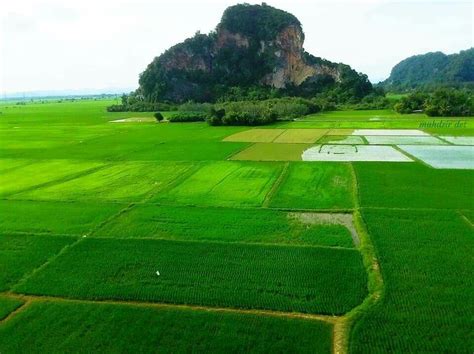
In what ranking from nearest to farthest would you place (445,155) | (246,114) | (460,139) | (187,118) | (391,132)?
(445,155)
(460,139)
(391,132)
(246,114)
(187,118)

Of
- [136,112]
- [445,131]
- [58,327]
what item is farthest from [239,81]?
[58,327]

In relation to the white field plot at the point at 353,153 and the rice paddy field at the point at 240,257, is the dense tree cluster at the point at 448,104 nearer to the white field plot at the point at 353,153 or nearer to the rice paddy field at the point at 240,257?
the white field plot at the point at 353,153

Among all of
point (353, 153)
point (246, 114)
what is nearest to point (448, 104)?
point (246, 114)

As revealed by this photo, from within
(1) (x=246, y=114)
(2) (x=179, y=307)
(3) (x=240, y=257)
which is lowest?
(2) (x=179, y=307)

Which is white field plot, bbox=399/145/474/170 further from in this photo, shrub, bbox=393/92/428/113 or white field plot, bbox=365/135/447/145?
shrub, bbox=393/92/428/113

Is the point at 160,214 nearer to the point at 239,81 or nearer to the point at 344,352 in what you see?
the point at 344,352

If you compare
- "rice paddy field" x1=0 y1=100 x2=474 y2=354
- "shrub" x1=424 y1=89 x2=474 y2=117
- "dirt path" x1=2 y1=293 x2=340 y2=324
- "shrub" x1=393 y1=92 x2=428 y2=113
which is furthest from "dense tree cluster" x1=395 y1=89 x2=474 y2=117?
"dirt path" x1=2 y1=293 x2=340 y2=324

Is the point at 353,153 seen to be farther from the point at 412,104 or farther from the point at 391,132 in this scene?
the point at 412,104

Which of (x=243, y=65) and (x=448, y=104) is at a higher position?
(x=243, y=65)
